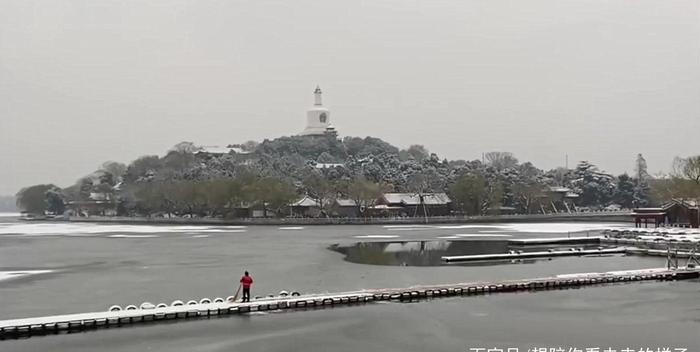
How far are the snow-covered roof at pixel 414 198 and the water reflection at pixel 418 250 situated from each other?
158 feet

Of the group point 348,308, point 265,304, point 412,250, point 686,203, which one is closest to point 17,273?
point 265,304

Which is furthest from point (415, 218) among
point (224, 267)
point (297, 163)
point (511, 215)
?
point (224, 267)

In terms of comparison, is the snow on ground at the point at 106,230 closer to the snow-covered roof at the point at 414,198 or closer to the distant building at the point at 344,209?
the distant building at the point at 344,209

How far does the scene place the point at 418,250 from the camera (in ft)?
143

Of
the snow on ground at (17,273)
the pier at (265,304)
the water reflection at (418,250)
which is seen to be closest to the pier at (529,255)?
the water reflection at (418,250)

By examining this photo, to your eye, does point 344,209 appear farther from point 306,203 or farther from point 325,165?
point 325,165

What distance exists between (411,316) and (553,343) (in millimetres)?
4757

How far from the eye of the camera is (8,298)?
24484 mm

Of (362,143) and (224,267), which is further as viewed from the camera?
(362,143)

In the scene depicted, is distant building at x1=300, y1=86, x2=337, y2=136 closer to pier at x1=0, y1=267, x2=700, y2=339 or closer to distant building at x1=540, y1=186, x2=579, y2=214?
distant building at x1=540, y1=186, x2=579, y2=214

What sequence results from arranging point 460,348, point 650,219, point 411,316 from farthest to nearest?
point 650,219, point 411,316, point 460,348

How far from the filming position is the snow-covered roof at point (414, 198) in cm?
9962

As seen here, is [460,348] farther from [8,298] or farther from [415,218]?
[415,218]

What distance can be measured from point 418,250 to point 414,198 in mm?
57219
